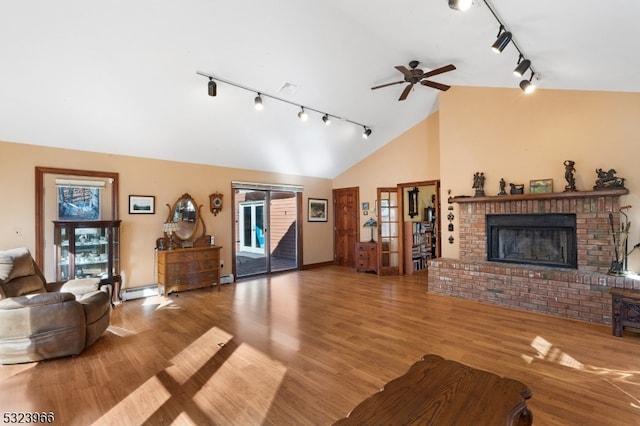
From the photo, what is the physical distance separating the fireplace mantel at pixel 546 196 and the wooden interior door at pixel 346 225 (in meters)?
3.08

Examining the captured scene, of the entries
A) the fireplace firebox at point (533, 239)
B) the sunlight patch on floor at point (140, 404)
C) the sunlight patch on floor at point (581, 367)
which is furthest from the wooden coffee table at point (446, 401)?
the fireplace firebox at point (533, 239)

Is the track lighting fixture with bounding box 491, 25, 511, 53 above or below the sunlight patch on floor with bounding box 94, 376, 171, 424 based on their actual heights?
above

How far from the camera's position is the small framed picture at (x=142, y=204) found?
17.1 ft

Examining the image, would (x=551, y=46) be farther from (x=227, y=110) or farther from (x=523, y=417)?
(x=227, y=110)

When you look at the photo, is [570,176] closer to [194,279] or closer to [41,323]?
[194,279]

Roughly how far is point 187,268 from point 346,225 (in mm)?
4296

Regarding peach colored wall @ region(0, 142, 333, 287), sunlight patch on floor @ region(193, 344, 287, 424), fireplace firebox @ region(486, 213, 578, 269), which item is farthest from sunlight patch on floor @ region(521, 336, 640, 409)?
peach colored wall @ region(0, 142, 333, 287)

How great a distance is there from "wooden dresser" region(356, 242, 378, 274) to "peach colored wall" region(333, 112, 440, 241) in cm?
50

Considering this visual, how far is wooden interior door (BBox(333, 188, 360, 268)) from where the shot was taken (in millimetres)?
8094

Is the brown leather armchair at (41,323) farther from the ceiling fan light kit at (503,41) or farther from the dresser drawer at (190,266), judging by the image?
the ceiling fan light kit at (503,41)

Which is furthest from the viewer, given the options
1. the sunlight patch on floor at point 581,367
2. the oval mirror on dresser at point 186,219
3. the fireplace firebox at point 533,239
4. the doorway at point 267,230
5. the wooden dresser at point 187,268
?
the doorway at point 267,230

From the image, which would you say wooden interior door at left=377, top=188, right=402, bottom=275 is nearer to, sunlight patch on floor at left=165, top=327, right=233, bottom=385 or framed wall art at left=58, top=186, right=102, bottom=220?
sunlight patch on floor at left=165, top=327, right=233, bottom=385

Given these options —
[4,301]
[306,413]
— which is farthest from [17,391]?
[306,413]

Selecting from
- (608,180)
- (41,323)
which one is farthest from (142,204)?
(608,180)
